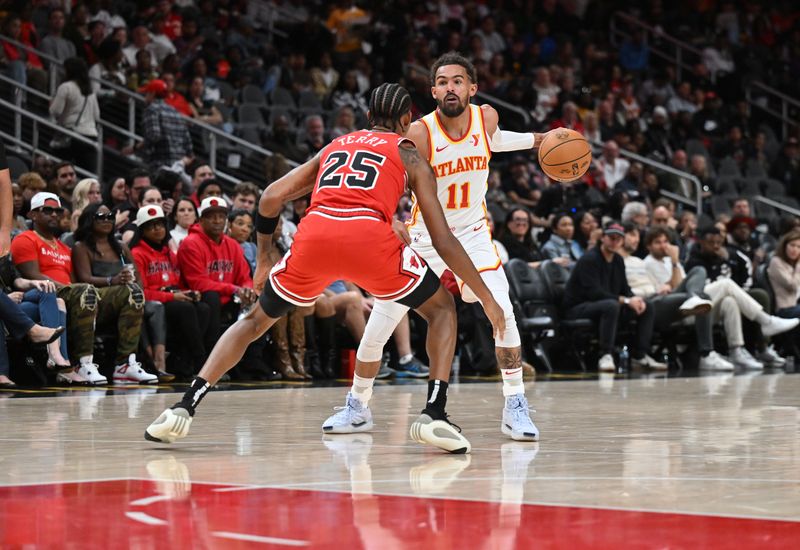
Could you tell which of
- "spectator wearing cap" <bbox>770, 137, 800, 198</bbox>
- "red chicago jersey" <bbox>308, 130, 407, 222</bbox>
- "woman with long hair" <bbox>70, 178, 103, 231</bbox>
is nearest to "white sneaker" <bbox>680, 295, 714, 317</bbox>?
"woman with long hair" <bbox>70, 178, 103, 231</bbox>

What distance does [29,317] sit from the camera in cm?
869

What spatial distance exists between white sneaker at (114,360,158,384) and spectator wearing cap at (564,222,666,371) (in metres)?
4.36

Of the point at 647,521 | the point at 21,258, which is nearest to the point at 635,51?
the point at 21,258

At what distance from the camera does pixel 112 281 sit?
9.33m

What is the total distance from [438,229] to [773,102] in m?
18.5

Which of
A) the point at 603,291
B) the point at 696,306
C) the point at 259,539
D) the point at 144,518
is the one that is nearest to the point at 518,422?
the point at 144,518

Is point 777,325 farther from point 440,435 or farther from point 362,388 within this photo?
point 440,435

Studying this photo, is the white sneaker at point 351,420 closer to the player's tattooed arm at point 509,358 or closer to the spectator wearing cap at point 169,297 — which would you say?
the player's tattooed arm at point 509,358

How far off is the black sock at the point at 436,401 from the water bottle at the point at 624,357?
299 inches

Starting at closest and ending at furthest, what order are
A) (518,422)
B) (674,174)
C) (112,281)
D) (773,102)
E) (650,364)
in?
(518,422) < (112,281) < (650,364) < (674,174) < (773,102)

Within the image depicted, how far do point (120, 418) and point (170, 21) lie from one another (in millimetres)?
9685

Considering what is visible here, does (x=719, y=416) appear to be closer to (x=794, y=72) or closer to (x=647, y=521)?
(x=647, y=521)

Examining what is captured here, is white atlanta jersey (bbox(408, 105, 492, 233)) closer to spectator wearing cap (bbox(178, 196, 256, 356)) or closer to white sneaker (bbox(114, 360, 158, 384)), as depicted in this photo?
white sneaker (bbox(114, 360, 158, 384))

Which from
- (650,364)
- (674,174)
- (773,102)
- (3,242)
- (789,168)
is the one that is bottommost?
(650,364)
